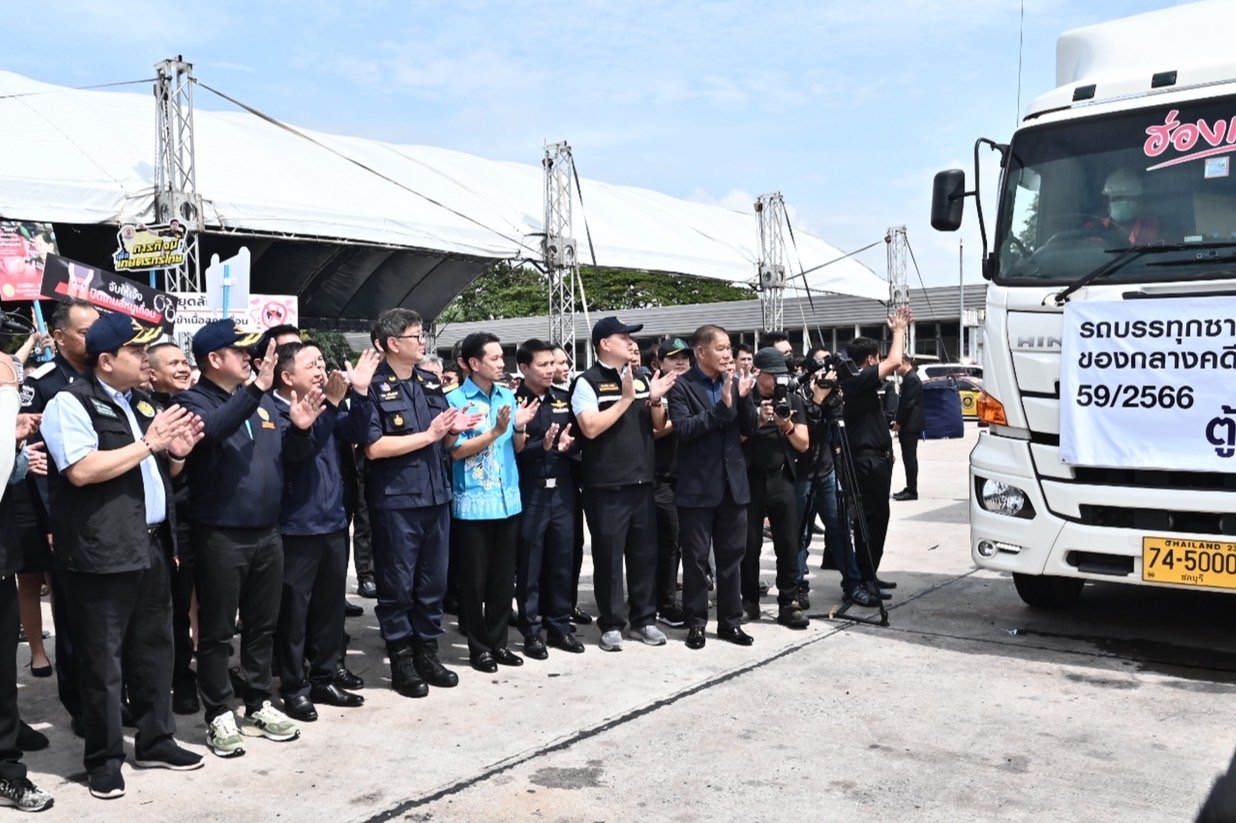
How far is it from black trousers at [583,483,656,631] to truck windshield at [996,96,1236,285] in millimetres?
2435

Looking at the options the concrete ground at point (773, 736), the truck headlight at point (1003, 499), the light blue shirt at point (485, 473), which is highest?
the light blue shirt at point (485, 473)

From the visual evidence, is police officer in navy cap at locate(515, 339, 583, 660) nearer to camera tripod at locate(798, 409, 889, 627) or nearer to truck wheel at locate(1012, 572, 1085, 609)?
camera tripod at locate(798, 409, 889, 627)

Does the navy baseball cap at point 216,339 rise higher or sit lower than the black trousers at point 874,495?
higher

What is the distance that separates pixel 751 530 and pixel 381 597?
2.54 meters

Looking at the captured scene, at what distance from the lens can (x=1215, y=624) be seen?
653 cm

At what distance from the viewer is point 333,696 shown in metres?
5.19

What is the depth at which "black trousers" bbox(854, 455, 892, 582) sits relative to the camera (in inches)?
288

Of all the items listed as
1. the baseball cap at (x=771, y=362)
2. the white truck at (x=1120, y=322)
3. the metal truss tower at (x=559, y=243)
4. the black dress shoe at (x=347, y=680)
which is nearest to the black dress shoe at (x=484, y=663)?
the black dress shoe at (x=347, y=680)

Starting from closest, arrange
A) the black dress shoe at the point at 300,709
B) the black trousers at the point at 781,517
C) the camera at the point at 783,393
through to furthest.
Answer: the black dress shoe at the point at 300,709
the camera at the point at 783,393
the black trousers at the point at 781,517

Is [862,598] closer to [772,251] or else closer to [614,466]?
[614,466]

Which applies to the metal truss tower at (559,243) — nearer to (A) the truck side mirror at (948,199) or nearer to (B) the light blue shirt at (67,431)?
(A) the truck side mirror at (948,199)

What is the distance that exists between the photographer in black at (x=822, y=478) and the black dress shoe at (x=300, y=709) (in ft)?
10.4

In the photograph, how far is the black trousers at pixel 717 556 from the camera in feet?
20.7

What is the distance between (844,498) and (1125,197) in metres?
2.54
